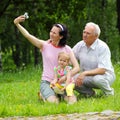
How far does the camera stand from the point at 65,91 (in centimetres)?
903

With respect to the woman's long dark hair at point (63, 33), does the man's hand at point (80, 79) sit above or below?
below

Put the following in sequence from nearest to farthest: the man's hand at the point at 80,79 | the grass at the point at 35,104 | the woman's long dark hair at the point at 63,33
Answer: the grass at the point at 35,104 → the man's hand at the point at 80,79 → the woman's long dark hair at the point at 63,33

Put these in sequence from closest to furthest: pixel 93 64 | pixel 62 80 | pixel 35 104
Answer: pixel 35 104, pixel 62 80, pixel 93 64

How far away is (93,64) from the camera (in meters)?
9.49

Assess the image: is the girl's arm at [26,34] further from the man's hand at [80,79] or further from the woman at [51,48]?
the man's hand at [80,79]

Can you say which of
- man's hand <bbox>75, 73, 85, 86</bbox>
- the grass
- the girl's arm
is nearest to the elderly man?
man's hand <bbox>75, 73, 85, 86</bbox>

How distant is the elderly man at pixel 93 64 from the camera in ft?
30.5

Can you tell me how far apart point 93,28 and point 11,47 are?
22.6 metres

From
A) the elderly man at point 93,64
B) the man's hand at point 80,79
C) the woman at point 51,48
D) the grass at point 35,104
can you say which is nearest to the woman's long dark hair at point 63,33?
the woman at point 51,48

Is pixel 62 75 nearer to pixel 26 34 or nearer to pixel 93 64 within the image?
pixel 93 64

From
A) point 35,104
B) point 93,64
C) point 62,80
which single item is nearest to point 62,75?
point 62,80

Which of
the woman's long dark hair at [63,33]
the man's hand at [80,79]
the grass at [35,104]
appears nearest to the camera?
the grass at [35,104]

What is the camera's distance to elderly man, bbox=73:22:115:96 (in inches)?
366

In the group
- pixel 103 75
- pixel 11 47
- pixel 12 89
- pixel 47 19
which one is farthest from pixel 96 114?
pixel 11 47
